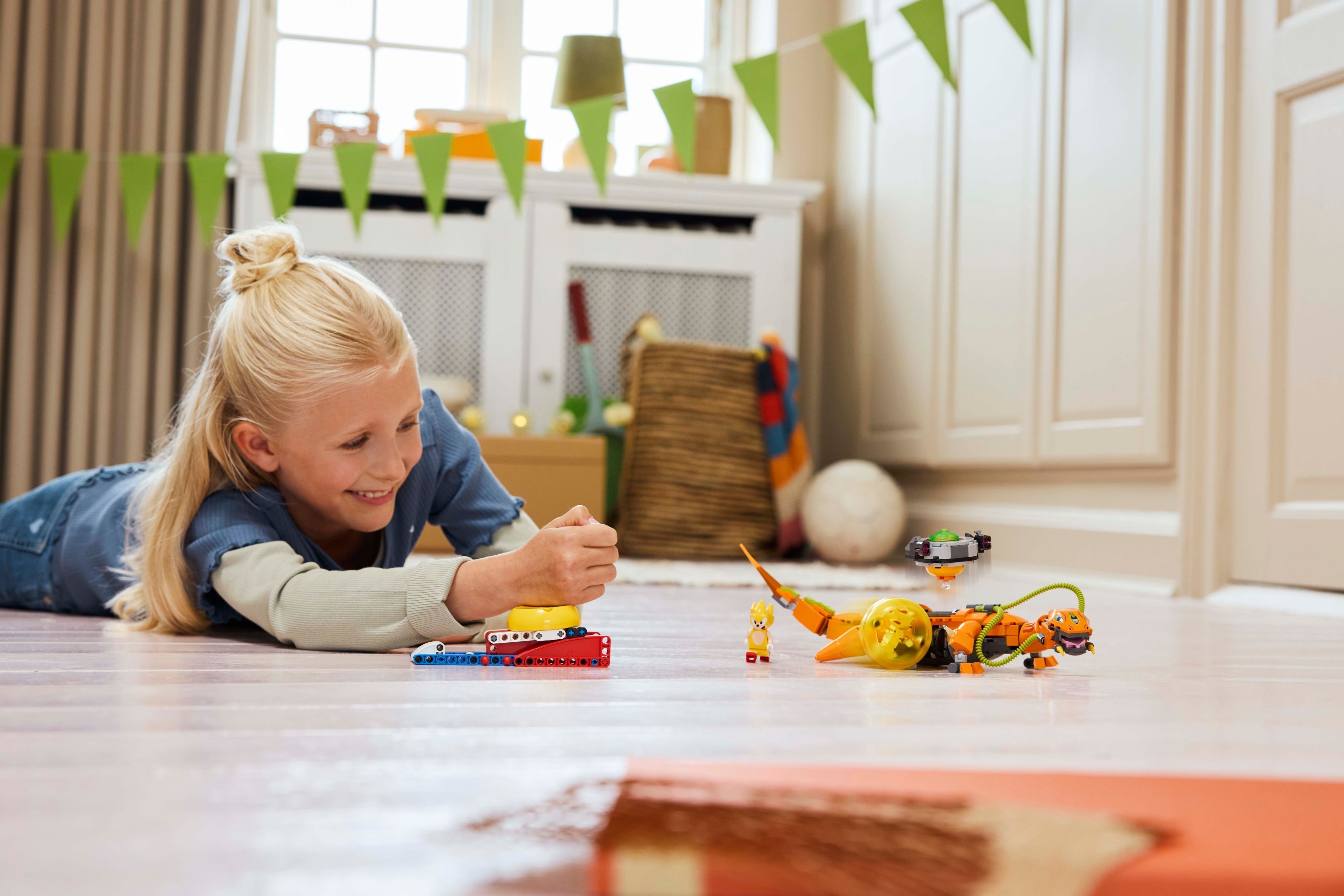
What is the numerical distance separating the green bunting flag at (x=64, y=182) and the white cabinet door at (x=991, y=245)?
2.12 metres

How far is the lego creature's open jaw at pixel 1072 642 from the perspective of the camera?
3.11ft

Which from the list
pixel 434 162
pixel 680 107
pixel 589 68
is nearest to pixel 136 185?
pixel 434 162

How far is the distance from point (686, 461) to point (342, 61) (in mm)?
1593

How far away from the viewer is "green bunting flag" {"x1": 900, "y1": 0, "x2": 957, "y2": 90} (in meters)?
2.16

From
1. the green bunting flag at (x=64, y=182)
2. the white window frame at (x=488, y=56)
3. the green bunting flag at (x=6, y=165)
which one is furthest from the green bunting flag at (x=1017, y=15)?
the green bunting flag at (x=6, y=165)

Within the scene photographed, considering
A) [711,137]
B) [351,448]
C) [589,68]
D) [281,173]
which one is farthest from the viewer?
[711,137]

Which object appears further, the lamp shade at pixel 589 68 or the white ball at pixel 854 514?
the lamp shade at pixel 589 68

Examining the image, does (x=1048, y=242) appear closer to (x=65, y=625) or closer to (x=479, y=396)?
(x=479, y=396)

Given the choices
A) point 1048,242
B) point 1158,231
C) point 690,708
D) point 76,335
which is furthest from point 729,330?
point 690,708

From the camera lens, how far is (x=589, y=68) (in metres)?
2.98

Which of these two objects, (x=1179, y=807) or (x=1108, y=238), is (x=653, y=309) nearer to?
(x=1108, y=238)

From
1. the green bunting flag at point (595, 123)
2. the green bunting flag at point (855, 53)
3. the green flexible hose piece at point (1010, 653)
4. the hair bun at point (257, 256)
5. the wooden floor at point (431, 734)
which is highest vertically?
the green bunting flag at point (855, 53)

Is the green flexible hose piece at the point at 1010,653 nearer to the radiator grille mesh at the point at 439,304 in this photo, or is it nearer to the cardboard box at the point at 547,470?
the cardboard box at the point at 547,470

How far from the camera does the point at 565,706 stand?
28.7 inches
